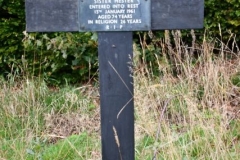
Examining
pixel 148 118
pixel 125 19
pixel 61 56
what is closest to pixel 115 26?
pixel 125 19

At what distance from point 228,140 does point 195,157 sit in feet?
1.04

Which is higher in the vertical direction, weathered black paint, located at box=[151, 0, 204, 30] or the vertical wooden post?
weathered black paint, located at box=[151, 0, 204, 30]

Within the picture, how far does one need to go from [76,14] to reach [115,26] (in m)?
0.24

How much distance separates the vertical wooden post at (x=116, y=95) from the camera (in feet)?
8.41

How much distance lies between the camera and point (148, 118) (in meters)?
3.60

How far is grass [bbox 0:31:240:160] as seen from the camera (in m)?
3.22

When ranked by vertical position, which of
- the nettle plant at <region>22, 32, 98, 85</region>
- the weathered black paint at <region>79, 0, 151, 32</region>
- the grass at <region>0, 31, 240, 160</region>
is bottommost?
the grass at <region>0, 31, 240, 160</region>

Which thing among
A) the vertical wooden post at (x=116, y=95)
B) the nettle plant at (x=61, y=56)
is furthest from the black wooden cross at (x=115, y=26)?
the nettle plant at (x=61, y=56)

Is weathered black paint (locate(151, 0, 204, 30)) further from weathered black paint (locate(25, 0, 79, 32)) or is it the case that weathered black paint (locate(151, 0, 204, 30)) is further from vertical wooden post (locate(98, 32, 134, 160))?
weathered black paint (locate(25, 0, 79, 32))

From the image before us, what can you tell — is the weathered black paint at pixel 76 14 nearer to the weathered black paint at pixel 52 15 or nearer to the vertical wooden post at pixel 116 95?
the weathered black paint at pixel 52 15

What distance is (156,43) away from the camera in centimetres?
515

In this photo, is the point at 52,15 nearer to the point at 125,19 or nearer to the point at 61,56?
the point at 125,19

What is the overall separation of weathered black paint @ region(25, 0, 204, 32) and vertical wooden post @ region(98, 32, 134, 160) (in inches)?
7.5

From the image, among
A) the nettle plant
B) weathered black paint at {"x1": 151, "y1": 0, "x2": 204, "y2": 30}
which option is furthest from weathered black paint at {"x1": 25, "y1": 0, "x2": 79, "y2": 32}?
the nettle plant
